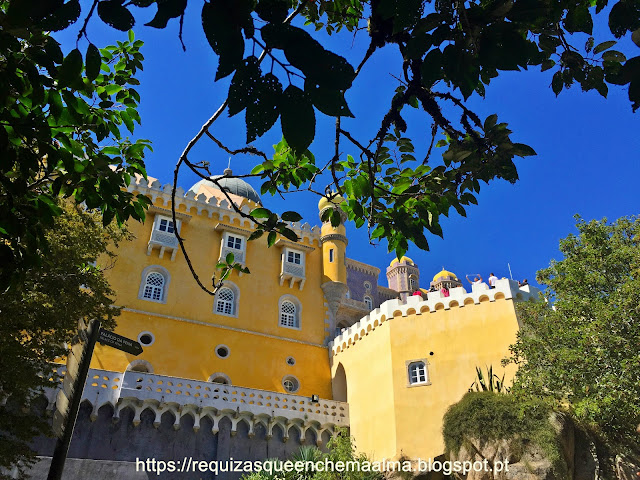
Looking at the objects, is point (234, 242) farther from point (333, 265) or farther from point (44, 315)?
point (44, 315)

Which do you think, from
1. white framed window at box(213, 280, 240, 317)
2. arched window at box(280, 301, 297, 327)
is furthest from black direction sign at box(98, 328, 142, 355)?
arched window at box(280, 301, 297, 327)

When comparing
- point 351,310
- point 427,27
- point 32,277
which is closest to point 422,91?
point 427,27

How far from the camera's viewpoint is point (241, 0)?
64.4 inches

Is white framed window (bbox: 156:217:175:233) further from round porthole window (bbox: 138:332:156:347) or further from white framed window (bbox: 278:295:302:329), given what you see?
white framed window (bbox: 278:295:302:329)

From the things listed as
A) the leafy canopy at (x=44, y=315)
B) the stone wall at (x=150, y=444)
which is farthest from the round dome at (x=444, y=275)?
the leafy canopy at (x=44, y=315)

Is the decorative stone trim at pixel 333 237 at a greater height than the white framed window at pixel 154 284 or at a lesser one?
greater

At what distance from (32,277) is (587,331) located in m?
13.3

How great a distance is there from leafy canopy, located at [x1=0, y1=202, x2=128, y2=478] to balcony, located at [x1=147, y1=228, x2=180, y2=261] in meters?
9.55

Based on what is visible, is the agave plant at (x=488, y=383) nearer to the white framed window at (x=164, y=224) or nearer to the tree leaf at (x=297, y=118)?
the white framed window at (x=164, y=224)

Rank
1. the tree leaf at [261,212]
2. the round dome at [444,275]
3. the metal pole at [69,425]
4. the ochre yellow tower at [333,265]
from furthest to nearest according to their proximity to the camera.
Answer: the round dome at [444,275]
the ochre yellow tower at [333,265]
the metal pole at [69,425]
the tree leaf at [261,212]

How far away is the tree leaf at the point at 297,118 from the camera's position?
1.57m

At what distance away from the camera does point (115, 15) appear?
1888mm

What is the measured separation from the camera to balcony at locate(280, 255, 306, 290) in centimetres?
2508

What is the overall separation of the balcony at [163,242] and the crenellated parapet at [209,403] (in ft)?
20.6
